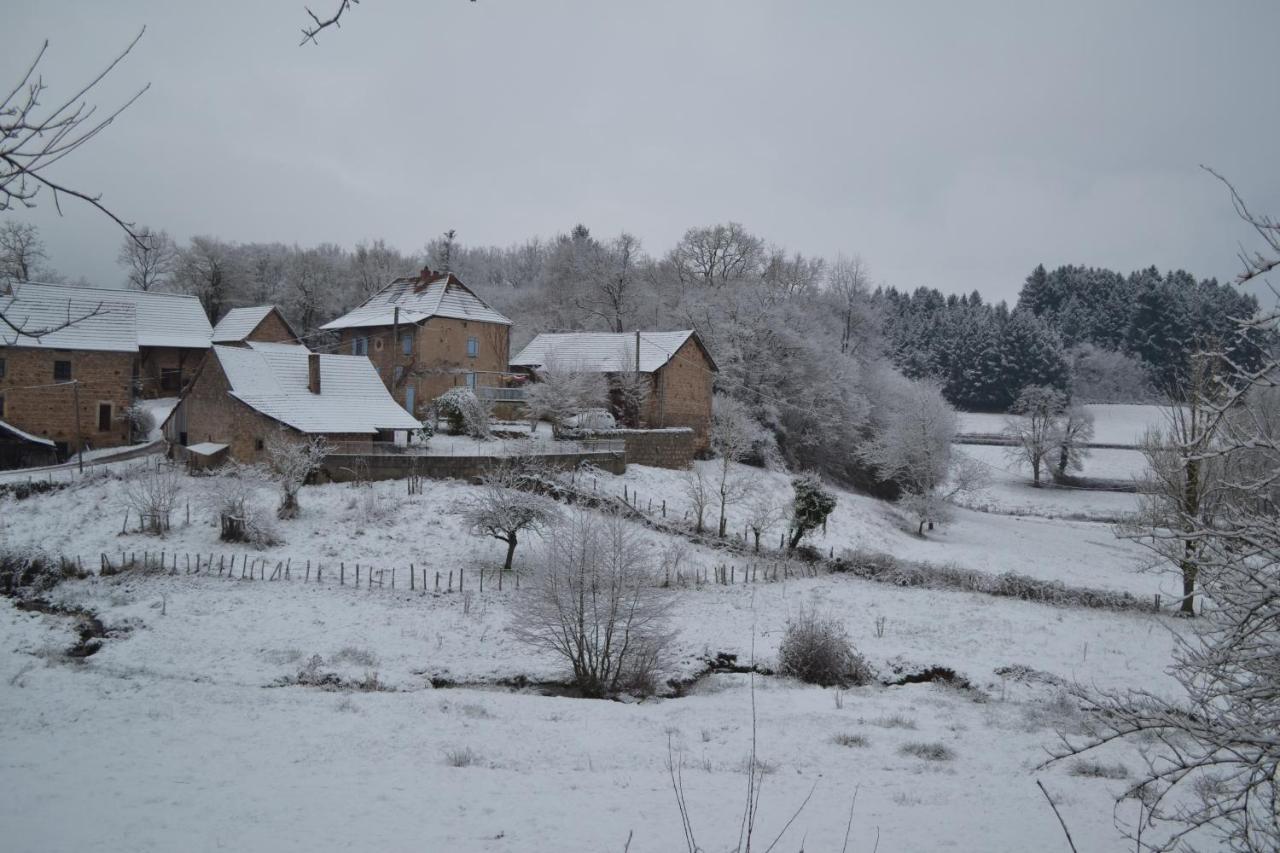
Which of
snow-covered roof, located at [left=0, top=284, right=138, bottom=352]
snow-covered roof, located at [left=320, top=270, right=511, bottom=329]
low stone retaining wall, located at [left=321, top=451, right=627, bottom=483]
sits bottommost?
low stone retaining wall, located at [left=321, top=451, right=627, bottom=483]

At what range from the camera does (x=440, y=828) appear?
902 centimetres

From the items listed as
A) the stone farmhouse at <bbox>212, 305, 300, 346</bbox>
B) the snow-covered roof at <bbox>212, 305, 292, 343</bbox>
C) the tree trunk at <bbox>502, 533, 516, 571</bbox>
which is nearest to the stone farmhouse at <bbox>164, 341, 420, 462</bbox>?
the tree trunk at <bbox>502, 533, 516, 571</bbox>

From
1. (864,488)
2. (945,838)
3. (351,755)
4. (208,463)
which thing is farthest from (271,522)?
(864,488)

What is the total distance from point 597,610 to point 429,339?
28362mm

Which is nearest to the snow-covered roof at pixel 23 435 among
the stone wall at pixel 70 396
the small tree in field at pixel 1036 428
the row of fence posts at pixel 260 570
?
the stone wall at pixel 70 396

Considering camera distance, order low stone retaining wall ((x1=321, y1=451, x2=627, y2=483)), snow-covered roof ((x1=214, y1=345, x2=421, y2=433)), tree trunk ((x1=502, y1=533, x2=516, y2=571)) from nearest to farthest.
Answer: tree trunk ((x1=502, y1=533, x2=516, y2=571)) → low stone retaining wall ((x1=321, y1=451, x2=627, y2=483)) → snow-covered roof ((x1=214, y1=345, x2=421, y2=433))

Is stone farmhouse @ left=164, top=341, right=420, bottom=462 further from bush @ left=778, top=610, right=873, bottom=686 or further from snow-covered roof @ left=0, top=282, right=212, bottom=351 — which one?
bush @ left=778, top=610, right=873, bottom=686

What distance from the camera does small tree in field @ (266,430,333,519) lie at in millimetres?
25391

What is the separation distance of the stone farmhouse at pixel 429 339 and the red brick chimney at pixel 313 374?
7342mm

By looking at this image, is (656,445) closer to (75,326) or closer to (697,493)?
(697,493)

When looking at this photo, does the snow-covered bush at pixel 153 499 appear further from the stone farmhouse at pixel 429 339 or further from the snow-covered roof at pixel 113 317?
the stone farmhouse at pixel 429 339

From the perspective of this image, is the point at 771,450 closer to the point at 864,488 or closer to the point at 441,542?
the point at 864,488

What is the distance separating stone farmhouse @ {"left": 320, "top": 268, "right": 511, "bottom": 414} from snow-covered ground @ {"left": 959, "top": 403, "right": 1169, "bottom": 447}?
38.3 m

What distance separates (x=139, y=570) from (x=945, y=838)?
21395 mm
